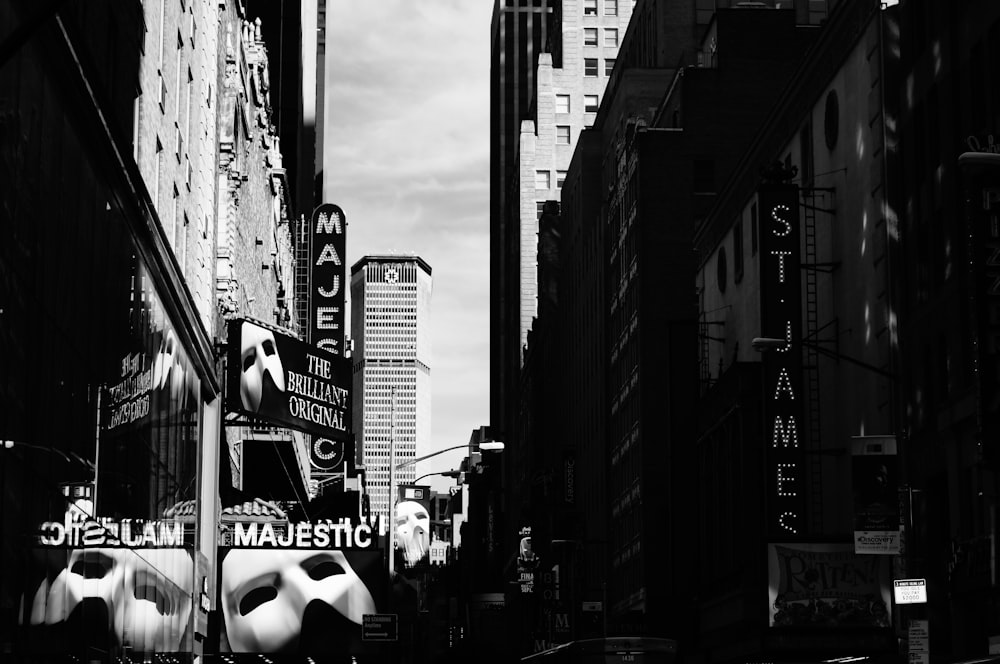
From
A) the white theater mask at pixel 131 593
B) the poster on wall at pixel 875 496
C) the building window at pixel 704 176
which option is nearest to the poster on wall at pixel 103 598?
the white theater mask at pixel 131 593

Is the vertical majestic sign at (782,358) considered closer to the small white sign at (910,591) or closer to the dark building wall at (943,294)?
the dark building wall at (943,294)

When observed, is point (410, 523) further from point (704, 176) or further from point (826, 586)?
point (826, 586)

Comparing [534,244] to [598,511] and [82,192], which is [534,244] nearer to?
[598,511]

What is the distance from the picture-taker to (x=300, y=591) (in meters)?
53.5

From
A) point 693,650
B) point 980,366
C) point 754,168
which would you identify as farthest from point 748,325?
point 980,366

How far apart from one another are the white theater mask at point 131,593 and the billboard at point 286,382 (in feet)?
34.7


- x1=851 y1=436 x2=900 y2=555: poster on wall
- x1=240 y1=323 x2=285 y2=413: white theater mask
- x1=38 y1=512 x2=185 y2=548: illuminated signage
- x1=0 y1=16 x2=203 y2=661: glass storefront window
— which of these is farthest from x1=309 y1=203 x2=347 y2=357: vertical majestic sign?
x1=851 y1=436 x2=900 y2=555: poster on wall

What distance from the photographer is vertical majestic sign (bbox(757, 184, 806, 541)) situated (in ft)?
158

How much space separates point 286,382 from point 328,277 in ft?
193

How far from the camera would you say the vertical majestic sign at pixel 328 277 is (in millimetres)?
107625

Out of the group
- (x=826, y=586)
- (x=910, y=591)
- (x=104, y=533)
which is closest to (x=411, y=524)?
(x=826, y=586)

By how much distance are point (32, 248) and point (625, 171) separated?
242ft

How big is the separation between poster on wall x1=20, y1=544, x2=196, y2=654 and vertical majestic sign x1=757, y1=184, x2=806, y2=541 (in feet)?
60.7

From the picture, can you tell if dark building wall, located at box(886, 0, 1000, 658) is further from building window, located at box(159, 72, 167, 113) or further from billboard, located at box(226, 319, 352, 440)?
billboard, located at box(226, 319, 352, 440)
